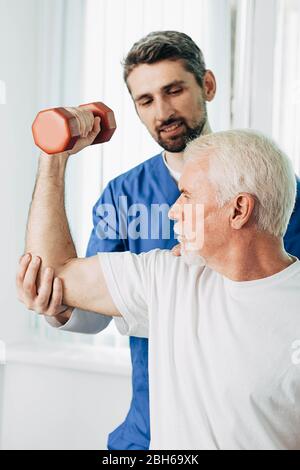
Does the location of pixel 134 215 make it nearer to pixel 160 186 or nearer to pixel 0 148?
pixel 160 186

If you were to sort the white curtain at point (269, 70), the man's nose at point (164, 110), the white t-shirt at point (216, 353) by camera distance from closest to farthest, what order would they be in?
1. the white t-shirt at point (216, 353)
2. the man's nose at point (164, 110)
3. the white curtain at point (269, 70)

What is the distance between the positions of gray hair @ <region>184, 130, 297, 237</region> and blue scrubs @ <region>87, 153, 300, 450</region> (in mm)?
282

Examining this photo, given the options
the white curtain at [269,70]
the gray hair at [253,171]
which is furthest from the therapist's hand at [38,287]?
the white curtain at [269,70]

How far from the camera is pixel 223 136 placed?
2.93 ft

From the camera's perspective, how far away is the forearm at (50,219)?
0.97 meters

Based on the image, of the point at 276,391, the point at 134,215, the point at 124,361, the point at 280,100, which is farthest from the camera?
the point at 124,361

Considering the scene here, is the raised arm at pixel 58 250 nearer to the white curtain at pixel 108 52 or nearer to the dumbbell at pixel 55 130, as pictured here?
the dumbbell at pixel 55 130

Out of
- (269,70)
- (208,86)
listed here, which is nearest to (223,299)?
(208,86)

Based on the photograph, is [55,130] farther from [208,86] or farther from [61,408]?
[61,408]

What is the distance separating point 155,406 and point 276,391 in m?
0.17

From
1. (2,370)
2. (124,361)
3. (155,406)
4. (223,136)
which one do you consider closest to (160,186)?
(223,136)

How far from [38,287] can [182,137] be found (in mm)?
352

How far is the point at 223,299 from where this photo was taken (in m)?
0.92

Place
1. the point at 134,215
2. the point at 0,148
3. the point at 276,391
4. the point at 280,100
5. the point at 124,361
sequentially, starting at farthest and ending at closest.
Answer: the point at 124,361 → the point at 0,148 → the point at 280,100 → the point at 134,215 → the point at 276,391
